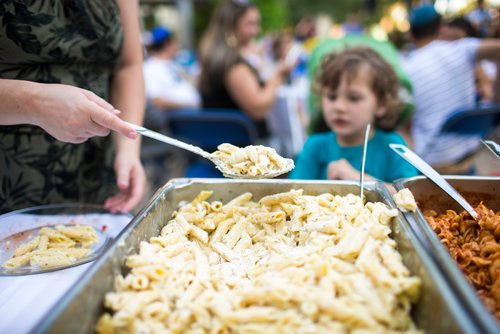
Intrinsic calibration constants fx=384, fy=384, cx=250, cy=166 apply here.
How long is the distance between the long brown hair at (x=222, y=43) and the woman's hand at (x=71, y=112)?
2083 millimetres

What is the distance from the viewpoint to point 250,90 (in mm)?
3043

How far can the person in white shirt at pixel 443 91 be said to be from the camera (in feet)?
8.85

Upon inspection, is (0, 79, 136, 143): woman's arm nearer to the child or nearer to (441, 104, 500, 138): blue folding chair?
the child

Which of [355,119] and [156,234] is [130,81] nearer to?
[156,234]

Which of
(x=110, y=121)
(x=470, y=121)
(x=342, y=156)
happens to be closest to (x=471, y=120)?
(x=470, y=121)

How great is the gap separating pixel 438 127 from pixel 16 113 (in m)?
2.67

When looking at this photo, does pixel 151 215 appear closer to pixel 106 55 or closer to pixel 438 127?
pixel 106 55

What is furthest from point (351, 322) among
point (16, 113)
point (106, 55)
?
point (106, 55)

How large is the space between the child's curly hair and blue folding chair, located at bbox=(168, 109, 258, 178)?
999 millimetres

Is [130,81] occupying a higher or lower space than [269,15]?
lower

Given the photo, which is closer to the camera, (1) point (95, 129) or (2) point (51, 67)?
(1) point (95, 129)

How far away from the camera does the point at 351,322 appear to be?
73cm

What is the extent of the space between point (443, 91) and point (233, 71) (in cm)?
156

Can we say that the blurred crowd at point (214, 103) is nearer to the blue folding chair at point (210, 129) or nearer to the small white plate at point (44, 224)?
the blue folding chair at point (210, 129)
